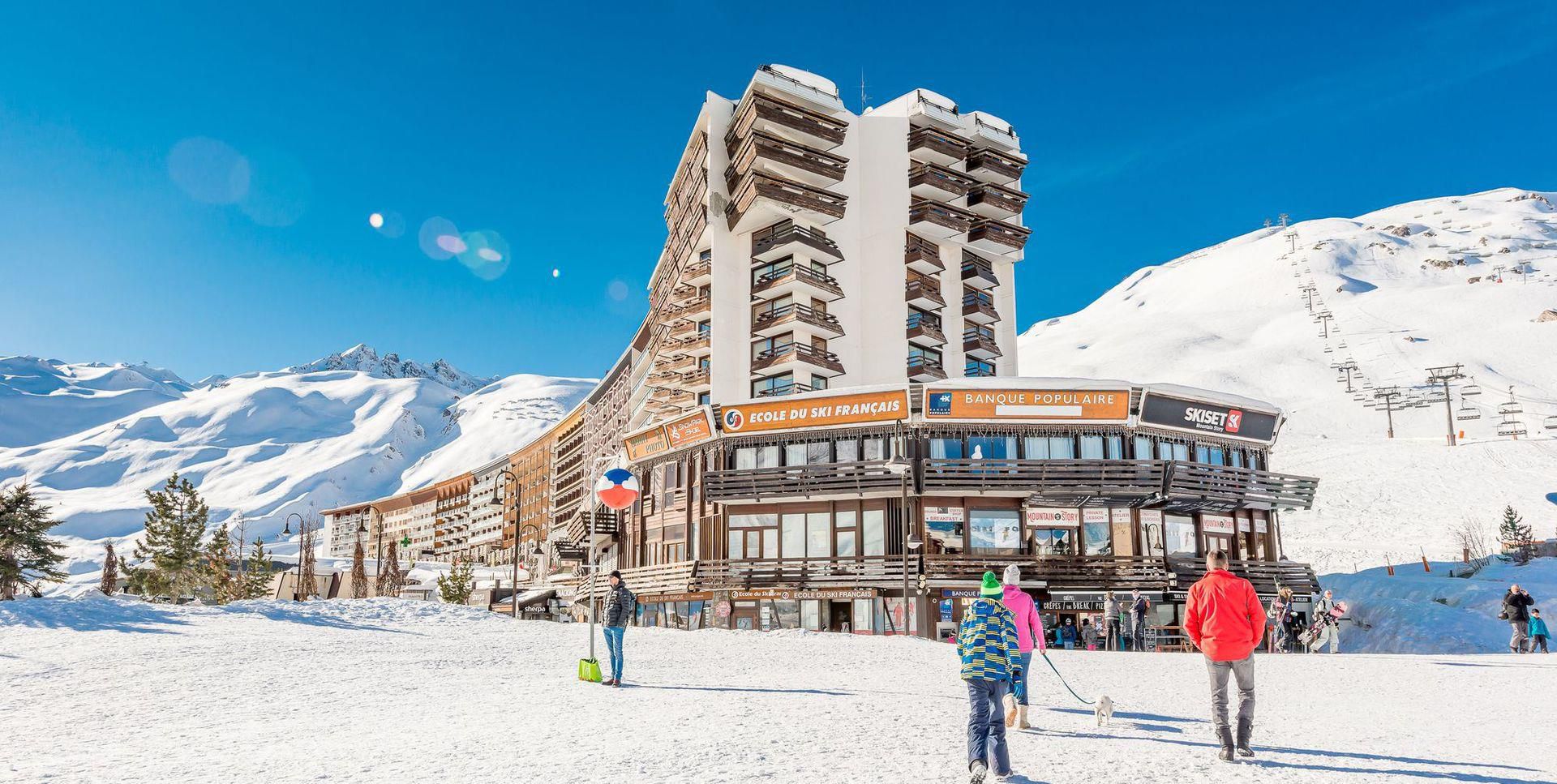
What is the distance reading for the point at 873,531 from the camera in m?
39.3

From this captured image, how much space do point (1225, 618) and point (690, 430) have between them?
34.9m

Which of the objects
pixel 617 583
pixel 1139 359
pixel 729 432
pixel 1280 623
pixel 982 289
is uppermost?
pixel 1139 359

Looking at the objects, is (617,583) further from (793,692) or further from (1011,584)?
(1011,584)

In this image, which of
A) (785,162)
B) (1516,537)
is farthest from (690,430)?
(1516,537)

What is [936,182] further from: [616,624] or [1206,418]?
[616,624]

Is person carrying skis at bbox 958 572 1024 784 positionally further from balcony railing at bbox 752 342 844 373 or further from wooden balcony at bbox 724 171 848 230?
wooden balcony at bbox 724 171 848 230

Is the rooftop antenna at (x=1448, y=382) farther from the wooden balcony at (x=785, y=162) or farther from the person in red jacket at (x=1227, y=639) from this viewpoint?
the person in red jacket at (x=1227, y=639)

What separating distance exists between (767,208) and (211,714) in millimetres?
42325

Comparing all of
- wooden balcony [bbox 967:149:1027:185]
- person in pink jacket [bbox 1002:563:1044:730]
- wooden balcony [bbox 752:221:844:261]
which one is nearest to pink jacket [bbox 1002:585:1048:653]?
person in pink jacket [bbox 1002:563:1044:730]

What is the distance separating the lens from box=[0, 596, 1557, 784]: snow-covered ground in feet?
29.3

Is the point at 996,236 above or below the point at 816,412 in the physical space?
above

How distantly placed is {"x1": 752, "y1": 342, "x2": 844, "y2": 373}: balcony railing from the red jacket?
4042 centimetres

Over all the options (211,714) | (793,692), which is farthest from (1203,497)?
(211,714)

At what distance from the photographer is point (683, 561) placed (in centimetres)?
4281
